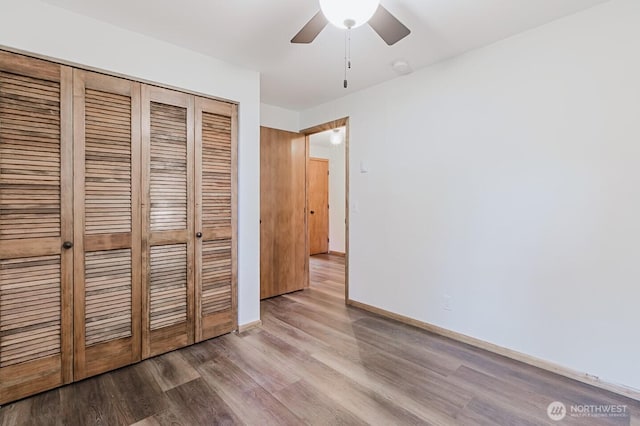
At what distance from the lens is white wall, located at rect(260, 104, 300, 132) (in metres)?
3.79

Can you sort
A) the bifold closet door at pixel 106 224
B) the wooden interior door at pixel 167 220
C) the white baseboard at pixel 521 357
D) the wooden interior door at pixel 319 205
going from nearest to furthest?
1. the white baseboard at pixel 521 357
2. the bifold closet door at pixel 106 224
3. the wooden interior door at pixel 167 220
4. the wooden interior door at pixel 319 205

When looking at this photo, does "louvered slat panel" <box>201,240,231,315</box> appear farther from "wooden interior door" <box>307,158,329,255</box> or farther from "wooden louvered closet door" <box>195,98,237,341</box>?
"wooden interior door" <box>307,158,329,255</box>

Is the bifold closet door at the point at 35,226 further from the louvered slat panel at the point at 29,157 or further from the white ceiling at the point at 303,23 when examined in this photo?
the white ceiling at the point at 303,23

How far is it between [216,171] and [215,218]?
1.37 feet

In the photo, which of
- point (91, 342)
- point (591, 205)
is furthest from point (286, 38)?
point (91, 342)

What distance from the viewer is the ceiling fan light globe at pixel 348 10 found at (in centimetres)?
139

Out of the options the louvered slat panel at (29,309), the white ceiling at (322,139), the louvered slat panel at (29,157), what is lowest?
the louvered slat panel at (29,309)

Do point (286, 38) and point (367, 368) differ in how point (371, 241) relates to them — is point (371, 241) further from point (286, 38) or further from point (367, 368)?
point (286, 38)

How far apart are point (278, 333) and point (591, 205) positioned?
2.59 m

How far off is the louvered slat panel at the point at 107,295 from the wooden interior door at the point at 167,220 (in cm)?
12

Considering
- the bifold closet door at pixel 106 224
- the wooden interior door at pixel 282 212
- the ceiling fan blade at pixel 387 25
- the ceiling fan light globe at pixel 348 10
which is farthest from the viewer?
the wooden interior door at pixel 282 212

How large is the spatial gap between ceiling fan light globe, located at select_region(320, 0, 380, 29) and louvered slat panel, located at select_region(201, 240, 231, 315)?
6.50ft

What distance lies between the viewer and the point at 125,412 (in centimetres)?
172

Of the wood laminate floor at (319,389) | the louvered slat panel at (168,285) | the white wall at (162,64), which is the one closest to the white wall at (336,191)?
the white wall at (162,64)
